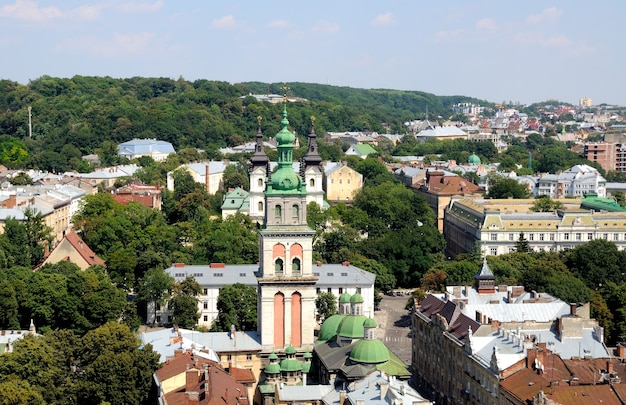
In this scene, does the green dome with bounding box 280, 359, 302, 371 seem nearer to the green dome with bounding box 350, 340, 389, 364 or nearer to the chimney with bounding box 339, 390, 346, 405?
the green dome with bounding box 350, 340, 389, 364

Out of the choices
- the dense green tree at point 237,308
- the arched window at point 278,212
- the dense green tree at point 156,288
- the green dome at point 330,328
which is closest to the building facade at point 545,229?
the dense green tree at point 237,308

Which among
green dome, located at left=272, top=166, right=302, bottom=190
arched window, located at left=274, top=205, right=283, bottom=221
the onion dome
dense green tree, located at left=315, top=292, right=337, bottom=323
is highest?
green dome, located at left=272, top=166, right=302, bottom=190

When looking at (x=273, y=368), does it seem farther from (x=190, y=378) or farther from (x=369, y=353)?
(x=190, y=378)

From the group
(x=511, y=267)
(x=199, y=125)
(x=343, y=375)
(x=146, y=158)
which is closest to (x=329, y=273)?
(x=511, y=267)

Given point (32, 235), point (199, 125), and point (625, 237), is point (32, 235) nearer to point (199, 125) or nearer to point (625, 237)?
point (625, 237)

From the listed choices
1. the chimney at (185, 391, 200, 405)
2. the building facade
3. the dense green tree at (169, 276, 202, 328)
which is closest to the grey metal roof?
the dense green tree at (169, 276, 202, 328)

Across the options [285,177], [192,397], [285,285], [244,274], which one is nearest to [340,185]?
[244,274]
